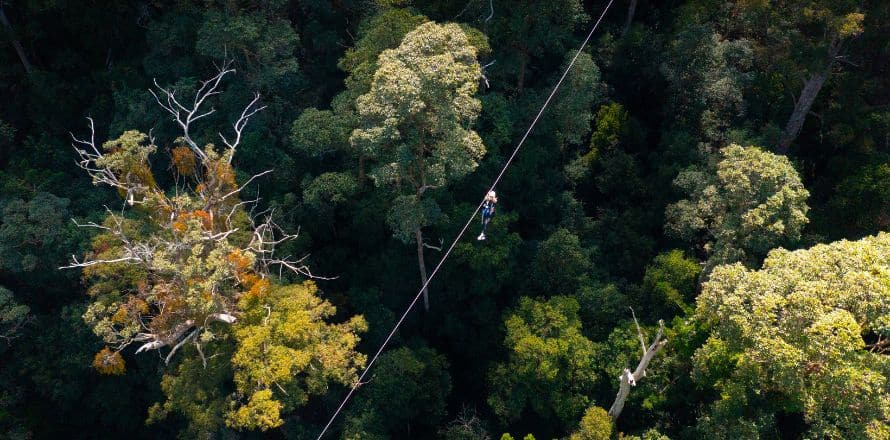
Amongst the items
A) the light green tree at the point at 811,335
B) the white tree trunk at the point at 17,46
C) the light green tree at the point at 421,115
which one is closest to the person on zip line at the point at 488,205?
the light green tree at the point at 421,115

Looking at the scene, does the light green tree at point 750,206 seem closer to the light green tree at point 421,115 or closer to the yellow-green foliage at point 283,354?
the light green tree at point 421,115

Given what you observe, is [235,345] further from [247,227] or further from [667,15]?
[667,15]


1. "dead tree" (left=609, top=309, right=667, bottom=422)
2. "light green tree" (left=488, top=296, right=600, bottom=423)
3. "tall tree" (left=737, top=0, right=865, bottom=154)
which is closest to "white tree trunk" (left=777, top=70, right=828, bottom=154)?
"tall tree" (left=737, top=0, right=865, bottom=154)

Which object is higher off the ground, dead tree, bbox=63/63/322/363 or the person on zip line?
the person on zip line

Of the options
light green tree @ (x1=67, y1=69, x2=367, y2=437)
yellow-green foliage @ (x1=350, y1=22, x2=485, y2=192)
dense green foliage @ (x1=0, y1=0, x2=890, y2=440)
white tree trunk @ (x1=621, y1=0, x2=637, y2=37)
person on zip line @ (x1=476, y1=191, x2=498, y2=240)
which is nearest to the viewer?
light green tree @ (x1=67, y1=69, x2=367, y2=437)

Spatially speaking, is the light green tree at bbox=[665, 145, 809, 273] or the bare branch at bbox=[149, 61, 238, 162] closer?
the light green tree at bbox=[665, 145, 809, 273]

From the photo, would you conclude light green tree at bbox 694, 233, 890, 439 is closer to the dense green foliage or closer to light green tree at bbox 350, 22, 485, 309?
the dense green foliage

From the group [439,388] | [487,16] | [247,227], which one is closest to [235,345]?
[247,227]
